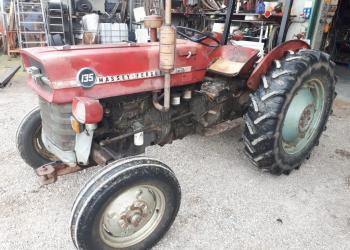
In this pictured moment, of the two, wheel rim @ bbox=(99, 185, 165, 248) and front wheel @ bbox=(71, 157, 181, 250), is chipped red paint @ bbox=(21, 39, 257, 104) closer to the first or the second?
front wheel @ bbox=(71, 157, 181, 250)

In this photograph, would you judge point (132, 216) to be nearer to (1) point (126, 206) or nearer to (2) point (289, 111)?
(1) point (126, 206)

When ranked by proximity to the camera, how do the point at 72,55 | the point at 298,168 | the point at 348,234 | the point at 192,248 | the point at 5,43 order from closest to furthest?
the point at 72,55 < the point at 192,248 < the point at 348,234 < the point at 298,168 < the point at 5,43

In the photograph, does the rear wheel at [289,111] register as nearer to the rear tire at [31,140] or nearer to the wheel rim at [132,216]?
the wheel rim at [132,216]

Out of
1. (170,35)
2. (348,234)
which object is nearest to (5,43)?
(170,35)

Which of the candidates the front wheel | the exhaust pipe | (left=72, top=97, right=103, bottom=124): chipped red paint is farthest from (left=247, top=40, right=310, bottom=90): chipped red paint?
(left=72, top=97, right=103, bottom=124): chipped red paint

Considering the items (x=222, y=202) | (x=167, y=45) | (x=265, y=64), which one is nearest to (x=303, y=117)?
(x=265, y=64)

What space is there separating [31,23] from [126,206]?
694 cm

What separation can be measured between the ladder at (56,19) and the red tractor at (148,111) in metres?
5.73

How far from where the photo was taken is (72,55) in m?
1.75

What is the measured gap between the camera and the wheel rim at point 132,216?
1.74m

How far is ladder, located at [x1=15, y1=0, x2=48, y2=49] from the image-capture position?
277 inches

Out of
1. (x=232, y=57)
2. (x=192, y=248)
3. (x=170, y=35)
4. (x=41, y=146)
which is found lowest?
(x=192, y=248)

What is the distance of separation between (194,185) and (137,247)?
2.86 ft

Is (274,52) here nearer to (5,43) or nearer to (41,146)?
(41,146)
